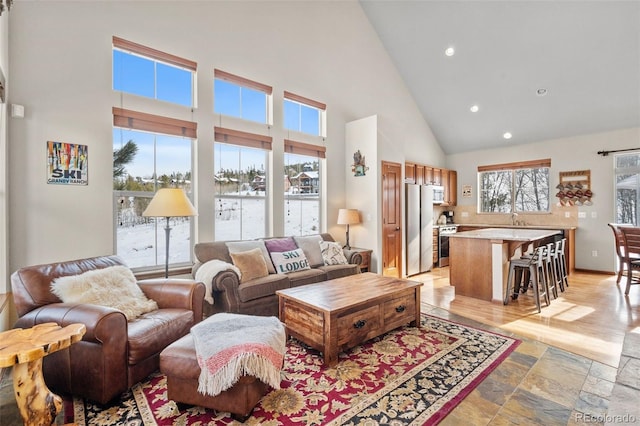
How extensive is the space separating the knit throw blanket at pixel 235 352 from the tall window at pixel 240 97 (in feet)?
10.4

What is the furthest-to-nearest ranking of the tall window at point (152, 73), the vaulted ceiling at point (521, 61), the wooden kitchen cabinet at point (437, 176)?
the wooden kitchen cabinet at point (437, 176) < the vaulted ceiling at point (521, 61) < the tall window at point (152, 73)

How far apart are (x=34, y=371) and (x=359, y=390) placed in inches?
76.1

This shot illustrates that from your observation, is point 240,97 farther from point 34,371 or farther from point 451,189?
point 451,189


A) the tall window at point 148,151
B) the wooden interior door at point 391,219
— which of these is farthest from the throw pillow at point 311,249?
the tall window at point 148,151

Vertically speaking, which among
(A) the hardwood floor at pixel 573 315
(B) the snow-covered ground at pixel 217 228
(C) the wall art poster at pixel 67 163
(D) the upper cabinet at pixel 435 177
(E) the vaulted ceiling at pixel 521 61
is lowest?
(A) the hardwood floor at pixel 573 315

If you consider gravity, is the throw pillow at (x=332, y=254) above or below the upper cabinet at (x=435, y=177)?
below

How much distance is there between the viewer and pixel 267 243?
4.23 meters

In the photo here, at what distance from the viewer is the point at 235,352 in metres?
1.79

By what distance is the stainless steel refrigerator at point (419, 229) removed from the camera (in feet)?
19.3

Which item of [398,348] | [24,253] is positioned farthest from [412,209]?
[24,253]

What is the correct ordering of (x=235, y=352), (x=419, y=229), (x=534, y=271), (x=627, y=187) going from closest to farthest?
(x=235, y=352) < (x=534, y=271) < (x=627, y=187) < (x=419, y=229)

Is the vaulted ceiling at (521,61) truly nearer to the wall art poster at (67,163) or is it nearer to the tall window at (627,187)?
the tall window at (627,187)

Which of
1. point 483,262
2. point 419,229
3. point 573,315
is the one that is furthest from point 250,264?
point 573,315

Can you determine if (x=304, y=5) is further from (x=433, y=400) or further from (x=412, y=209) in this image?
(x=433, y=400)
